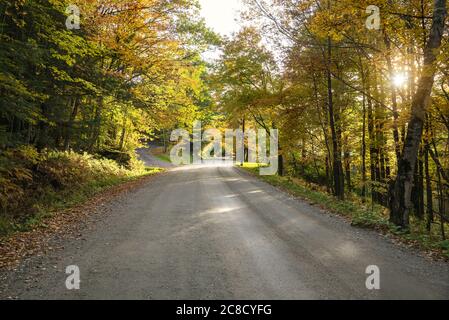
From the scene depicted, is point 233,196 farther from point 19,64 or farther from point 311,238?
point 19,64

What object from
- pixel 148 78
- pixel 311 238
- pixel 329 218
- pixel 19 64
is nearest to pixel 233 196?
pixel 329 218

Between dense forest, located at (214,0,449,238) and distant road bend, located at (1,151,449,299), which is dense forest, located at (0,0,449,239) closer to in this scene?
dense forest, located at (214,0,449,238)

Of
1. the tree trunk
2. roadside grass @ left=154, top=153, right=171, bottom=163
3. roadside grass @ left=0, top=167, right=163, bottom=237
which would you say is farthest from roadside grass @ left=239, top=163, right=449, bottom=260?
Answer: roadside grass @ left=154, top=153, right=171, bottom=163

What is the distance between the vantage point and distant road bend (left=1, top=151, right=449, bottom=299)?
16.7ft

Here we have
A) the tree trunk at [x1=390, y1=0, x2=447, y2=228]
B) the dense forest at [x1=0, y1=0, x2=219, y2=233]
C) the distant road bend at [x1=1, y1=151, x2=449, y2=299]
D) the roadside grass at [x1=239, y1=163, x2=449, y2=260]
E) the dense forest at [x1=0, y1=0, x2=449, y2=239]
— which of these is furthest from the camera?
the dense forest at [x1=0, y1=0, x2=219, y2=233]

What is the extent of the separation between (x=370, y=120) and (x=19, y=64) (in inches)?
599

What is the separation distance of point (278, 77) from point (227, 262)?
56.7 ft

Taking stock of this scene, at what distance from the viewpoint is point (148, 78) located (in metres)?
21.3

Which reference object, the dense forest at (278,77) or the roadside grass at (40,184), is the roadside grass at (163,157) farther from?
the roadside grass at (40,184)

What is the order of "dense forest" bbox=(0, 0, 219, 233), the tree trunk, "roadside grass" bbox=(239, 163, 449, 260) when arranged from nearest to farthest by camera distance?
1. "roadside grass" bbox=(239, 163, 449, 260)
2. the tree trunk
3. "dense forest" bbox=(0, 0, 219, 233)

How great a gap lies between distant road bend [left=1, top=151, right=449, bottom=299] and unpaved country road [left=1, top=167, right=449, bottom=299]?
0.06 ft

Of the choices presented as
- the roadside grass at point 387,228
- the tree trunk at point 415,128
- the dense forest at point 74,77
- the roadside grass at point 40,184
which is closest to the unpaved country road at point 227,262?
the roadside grass at point 387,228

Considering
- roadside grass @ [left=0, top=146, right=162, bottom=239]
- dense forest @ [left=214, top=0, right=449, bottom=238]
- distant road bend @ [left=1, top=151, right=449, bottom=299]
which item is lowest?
distant road bend @ [left=1, top=151, right=449, bottom=299]

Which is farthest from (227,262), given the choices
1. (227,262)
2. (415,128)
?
(415,128)
